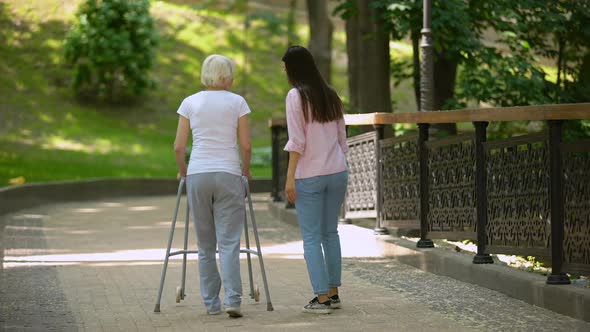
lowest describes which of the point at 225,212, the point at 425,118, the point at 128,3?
the point at 225,212

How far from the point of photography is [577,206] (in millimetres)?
8820

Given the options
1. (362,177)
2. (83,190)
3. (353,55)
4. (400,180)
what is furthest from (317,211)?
(83,190)

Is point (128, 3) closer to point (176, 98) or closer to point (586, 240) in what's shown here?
point (176, 98)

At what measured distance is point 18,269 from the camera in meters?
12.0

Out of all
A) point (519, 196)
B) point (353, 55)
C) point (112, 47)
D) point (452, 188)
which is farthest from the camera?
point (112, 47)

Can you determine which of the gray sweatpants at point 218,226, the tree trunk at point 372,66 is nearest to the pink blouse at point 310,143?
the gray sweatpants at point 218,226

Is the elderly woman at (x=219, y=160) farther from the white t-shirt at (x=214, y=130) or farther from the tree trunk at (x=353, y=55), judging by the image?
the tree trunk at (x=353, y=55)

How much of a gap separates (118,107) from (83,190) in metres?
16.1

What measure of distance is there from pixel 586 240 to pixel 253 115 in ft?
105

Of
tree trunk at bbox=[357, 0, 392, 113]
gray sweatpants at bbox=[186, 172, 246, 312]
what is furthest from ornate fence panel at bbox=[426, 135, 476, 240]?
tree trunk at bbox=[357, 0, 392, 113]

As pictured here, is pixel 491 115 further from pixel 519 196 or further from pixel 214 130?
pixel 214 130

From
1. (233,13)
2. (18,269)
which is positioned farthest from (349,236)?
(233,13)

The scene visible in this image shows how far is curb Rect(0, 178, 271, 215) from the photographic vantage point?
1998cm

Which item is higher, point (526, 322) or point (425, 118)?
point (425, 118)
